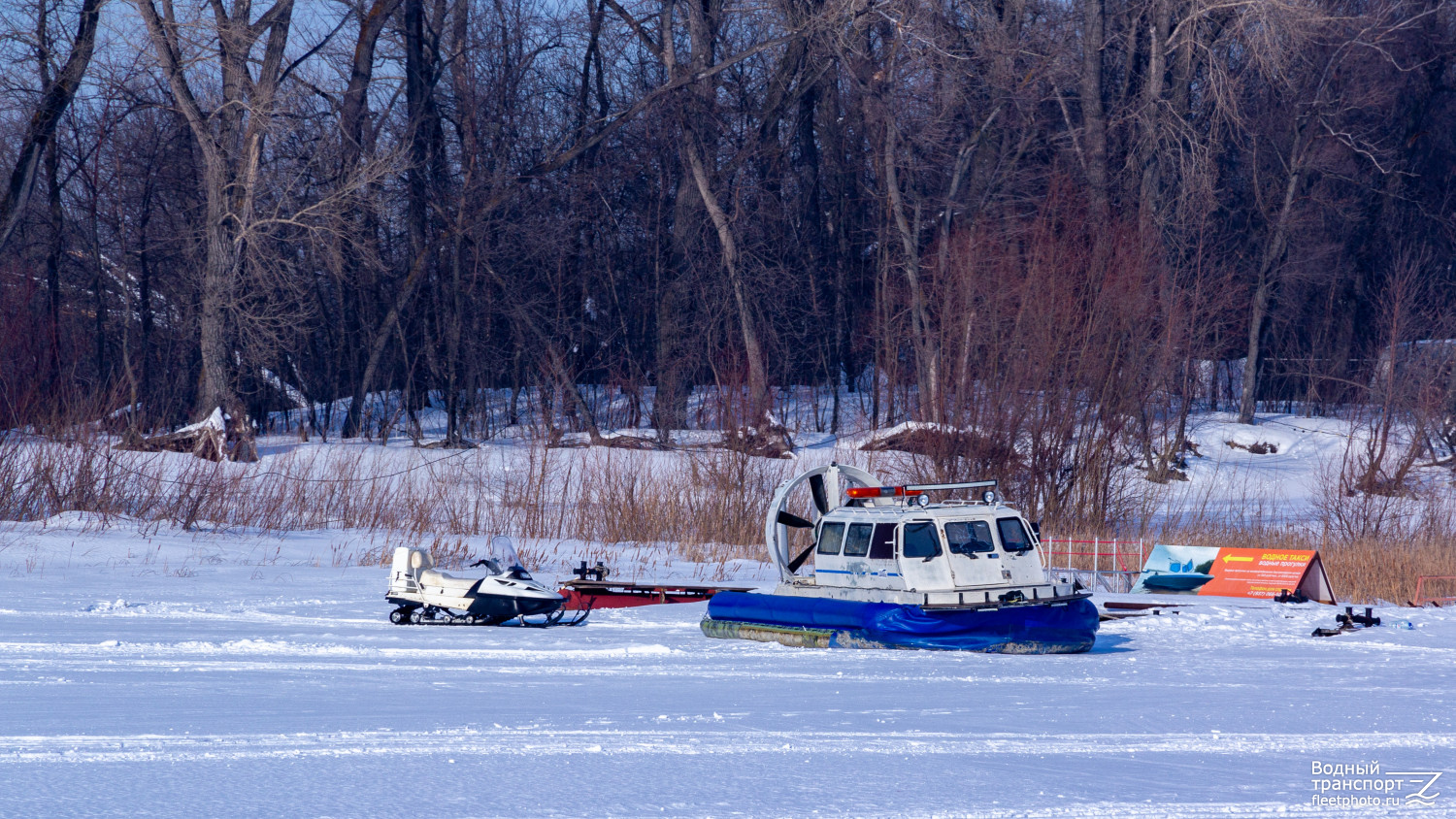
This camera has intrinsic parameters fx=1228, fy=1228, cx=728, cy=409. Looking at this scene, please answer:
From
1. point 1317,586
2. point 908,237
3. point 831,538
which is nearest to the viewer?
point 831,538

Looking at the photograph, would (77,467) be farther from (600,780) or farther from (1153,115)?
(1153,115)

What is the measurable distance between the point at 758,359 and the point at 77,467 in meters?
15.4

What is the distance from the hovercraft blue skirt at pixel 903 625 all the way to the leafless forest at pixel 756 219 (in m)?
10.5

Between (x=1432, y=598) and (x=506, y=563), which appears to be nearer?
(x=506, y=563)

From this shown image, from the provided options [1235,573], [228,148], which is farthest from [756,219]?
[1235,573]

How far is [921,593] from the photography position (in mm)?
11422

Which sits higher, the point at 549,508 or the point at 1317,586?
the point at 549,508

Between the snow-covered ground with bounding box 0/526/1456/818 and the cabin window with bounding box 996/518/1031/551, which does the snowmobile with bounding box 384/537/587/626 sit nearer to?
the snow-covered ground with bounding box 0/526/1456/818

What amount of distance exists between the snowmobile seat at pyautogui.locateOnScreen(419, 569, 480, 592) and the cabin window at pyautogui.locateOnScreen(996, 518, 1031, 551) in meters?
5.20

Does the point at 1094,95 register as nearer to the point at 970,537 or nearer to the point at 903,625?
the point at 970,537

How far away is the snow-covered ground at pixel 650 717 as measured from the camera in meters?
5.52

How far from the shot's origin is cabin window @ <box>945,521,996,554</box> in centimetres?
1200

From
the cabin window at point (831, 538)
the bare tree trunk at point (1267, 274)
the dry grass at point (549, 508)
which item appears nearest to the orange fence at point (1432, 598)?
the dry grass at point (549, 508)

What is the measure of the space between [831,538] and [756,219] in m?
22.5
